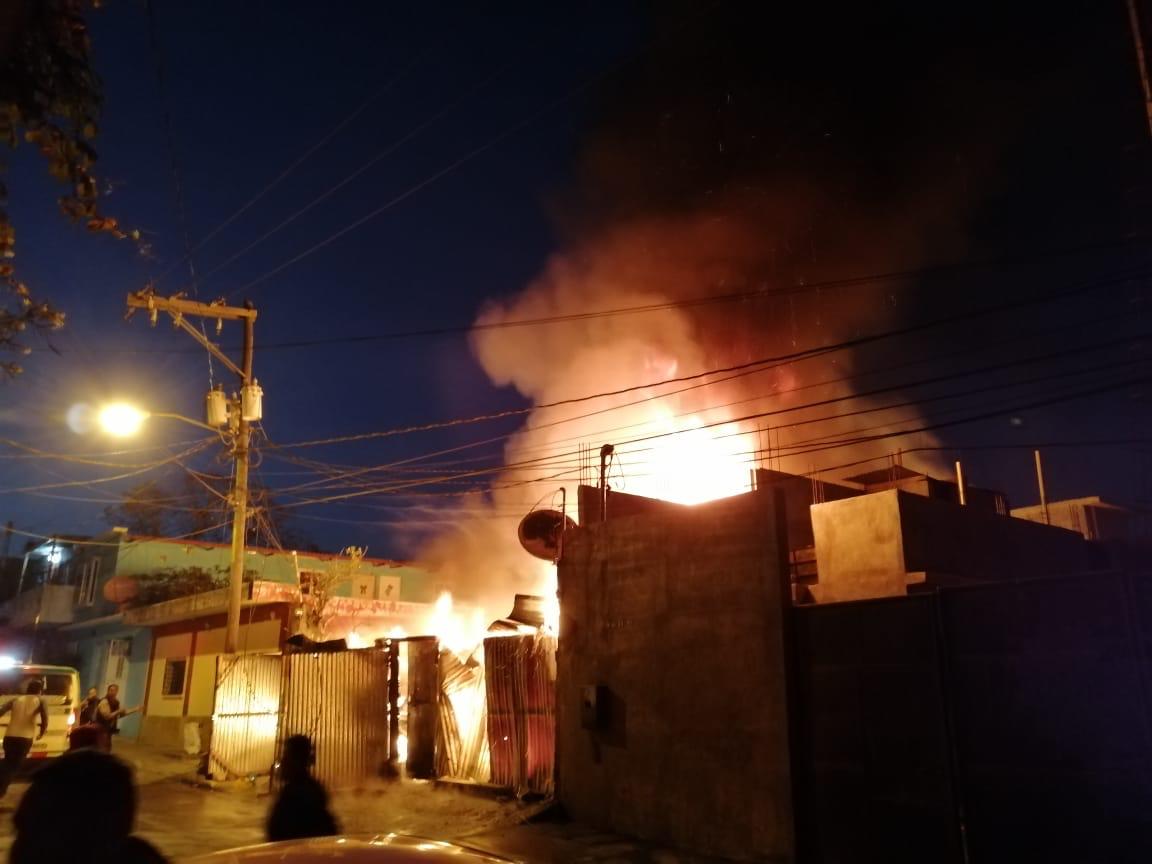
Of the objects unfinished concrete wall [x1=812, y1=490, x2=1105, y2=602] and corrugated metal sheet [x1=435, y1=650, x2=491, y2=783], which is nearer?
corrugated metal sheet [x1=435, y1=650, x2=491, y2=783]

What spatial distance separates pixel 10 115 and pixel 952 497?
2188 cm

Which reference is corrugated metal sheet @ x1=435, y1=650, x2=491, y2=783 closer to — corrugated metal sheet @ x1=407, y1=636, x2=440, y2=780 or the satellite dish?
corrugated metal sheet @ x1=407, y1=636, x2=440, y2=780

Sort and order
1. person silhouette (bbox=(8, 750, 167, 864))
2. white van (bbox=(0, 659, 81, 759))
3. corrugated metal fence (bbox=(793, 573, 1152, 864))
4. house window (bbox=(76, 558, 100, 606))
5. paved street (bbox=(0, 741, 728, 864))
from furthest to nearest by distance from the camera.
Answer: house window (bbox=(76, 558, 100, 606)), white van (bbox=(0, 659, 81, 759)), paved street (bbox=(0, 741, 728, 864)), corrugated metal fence (bbox=(793, 573, 1152, 864)), person silhouette (bbox=(8, 750, 167, 864))

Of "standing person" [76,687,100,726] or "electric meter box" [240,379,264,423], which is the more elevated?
"electric meter box" [240,379,264,423]

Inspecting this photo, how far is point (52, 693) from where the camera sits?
17.2 metres

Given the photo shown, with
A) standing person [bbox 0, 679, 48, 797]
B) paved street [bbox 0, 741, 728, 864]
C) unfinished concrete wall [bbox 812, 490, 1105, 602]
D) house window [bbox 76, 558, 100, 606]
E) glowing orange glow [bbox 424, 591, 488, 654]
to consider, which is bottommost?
paved street [bbox 0, 741, 728, 864]

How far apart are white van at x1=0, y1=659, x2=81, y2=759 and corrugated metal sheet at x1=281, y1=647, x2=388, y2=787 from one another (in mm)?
4791

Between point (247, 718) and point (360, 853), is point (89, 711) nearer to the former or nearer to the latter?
point (247, 718)

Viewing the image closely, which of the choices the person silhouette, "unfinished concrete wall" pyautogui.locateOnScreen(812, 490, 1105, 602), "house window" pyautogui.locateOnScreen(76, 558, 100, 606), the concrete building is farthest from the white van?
the concrete building

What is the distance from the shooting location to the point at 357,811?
11.8 m

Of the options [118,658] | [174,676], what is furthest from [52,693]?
[118,658]

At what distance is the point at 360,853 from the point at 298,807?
5.62 feet

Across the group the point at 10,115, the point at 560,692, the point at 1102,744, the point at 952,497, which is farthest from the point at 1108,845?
the point at 952,497

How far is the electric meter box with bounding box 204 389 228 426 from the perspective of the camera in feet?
55.1
